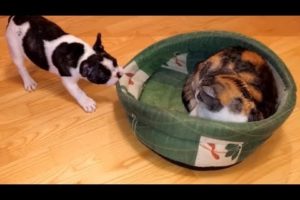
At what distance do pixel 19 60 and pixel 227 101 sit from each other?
3.52 feet

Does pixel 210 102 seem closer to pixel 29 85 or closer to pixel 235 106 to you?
pixel 235 106

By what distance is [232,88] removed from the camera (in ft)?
5.69

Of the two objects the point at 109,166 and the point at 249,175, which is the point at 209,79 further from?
the point at 109,166

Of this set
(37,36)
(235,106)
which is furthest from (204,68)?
(37,36)

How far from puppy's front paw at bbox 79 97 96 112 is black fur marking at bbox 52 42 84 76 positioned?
21 cm

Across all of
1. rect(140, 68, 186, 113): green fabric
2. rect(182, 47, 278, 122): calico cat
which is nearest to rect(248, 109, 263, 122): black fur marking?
rect(182, 47, 278, 122): calico cat

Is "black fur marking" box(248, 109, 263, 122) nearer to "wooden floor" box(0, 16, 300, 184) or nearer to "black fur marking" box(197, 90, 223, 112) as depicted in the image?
"black fur marking" box(197, 90, 223, 112)

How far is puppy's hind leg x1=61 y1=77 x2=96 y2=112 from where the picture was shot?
6.58 feet

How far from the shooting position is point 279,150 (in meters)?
1.93

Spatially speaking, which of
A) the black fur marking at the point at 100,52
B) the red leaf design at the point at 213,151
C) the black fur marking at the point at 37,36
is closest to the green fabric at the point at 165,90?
the black fur marking at the point at 100,52

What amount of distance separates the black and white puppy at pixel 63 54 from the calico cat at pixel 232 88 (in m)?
0.38

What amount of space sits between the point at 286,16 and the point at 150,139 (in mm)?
1462

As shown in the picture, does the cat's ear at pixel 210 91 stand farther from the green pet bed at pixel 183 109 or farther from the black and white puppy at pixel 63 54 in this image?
the black and white puppy at pixel 63 54

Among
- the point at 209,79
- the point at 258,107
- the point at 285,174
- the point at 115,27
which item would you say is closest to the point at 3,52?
the point at 115,27
